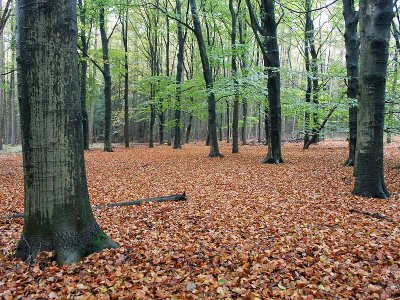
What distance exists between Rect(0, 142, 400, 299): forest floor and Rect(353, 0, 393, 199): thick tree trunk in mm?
488

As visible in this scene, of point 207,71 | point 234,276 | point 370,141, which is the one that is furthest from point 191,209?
point 207,71

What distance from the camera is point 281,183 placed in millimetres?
8336

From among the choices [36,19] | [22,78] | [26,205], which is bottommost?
[26,205]

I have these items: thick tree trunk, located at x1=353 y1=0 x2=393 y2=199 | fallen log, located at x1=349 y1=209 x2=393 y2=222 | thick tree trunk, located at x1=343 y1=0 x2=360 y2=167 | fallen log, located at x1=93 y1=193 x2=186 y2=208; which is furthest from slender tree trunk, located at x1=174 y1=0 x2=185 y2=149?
fallen log, located at x1=349 y1=209 x2=393 y2=222

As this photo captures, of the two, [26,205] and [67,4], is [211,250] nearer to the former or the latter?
[26,205]

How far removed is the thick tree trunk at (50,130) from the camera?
315 cm

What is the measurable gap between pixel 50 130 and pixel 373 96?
612 centimetres

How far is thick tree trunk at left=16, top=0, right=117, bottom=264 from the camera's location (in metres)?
3.15

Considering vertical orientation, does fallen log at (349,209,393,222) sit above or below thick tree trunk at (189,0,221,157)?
below

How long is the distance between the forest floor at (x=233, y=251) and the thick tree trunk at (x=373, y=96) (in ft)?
1.60

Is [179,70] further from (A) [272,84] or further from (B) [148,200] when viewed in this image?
(B) [148,200]

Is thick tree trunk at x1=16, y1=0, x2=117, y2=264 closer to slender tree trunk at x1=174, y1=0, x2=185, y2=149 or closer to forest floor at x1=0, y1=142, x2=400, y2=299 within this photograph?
forest floor at x1=0, y1=142, x2=400, y2=299

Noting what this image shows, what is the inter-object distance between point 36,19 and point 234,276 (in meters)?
3.37

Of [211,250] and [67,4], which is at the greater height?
[67,4]
